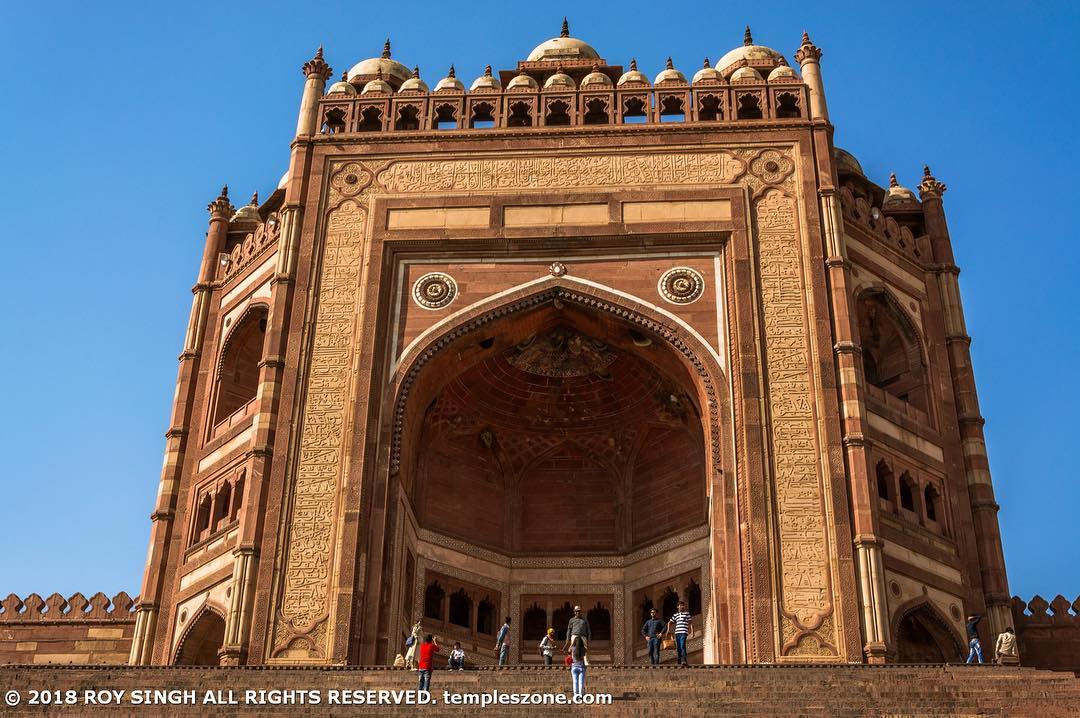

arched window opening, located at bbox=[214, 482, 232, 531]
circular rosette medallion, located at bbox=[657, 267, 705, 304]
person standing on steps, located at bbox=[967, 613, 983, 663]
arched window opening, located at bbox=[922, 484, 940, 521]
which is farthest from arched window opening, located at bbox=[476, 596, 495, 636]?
person standing on steps, located at bbox=[967, 613, 983, 663]

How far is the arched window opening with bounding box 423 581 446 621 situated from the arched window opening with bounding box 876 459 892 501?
272 inches

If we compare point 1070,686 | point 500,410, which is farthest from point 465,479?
point 1070,686

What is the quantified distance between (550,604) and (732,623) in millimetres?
4934

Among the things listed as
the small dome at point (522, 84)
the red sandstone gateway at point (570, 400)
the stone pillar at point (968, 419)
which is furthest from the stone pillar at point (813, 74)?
the small dome at point (522, 84)

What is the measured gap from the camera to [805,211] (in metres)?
21.8

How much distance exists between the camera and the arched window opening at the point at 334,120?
23.4m

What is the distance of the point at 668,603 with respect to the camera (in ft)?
74.2

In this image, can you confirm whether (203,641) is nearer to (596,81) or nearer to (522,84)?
(522,84)

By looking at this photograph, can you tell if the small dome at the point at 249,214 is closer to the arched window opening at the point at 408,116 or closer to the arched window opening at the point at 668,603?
the arched window opening at the point at 408,116

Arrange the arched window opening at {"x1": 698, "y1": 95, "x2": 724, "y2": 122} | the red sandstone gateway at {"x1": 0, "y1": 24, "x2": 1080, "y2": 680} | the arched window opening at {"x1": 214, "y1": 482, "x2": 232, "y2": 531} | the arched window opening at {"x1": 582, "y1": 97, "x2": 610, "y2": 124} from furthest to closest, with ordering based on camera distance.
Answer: the arched window opening at {"x1": 582, "y1": 97, "x2": 610, "y2": 124} → the arched window opening at {"x1": 698, "y1": 95, "x2": 724, "y2": 122} → the arched window opening at {"x1": 214, "y1": 482, "x2": 232, "y2": 531} → the red sandstone gateway at {"x1": 0, "y1": 24, "x2": 1080, "y2": 680}

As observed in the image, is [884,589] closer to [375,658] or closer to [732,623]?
[732,623]

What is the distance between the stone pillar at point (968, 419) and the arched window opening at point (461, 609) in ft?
25.7

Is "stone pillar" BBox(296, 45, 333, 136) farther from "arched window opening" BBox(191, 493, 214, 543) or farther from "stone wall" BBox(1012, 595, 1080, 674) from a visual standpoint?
"stone wall" BBox(1012, 595, 1080, 674)

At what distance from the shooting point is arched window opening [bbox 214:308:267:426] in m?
23.2
